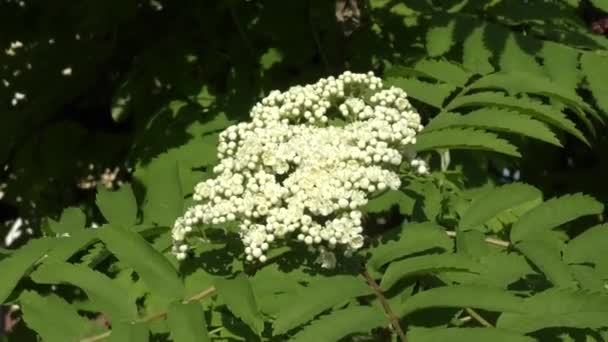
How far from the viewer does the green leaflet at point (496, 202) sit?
184 cm

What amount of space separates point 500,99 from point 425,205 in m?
0.29

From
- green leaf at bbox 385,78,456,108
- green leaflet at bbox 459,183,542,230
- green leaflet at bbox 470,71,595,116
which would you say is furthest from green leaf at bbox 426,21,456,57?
green leaflet at bbox 459,183,542,230

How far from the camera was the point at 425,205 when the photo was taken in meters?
2.04

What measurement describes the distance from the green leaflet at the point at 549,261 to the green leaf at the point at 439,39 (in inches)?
25.2

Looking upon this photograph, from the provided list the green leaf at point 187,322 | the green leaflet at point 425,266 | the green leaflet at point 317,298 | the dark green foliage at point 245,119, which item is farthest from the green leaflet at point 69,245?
the green leaflet at point 425,266

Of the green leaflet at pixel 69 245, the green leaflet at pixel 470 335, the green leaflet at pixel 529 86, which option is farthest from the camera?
the green leaflet at pixel 529 86

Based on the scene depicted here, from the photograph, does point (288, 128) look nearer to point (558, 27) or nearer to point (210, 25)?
point (558, 27)

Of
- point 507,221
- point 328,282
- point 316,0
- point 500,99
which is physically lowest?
point 507,221

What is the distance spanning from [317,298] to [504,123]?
0.54 meters

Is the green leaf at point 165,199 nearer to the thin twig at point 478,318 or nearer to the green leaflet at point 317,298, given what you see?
the green leaflet at point 317,298

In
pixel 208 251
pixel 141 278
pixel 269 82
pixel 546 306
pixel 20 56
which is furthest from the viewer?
pixel 20 56

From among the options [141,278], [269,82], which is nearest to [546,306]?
[141,278]

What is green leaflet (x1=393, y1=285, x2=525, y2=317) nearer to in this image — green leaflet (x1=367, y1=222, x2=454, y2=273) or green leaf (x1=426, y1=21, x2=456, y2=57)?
green leaflet (x1=367, y1=222, x2=454, y2=273)

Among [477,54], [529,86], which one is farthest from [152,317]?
[477,54]
